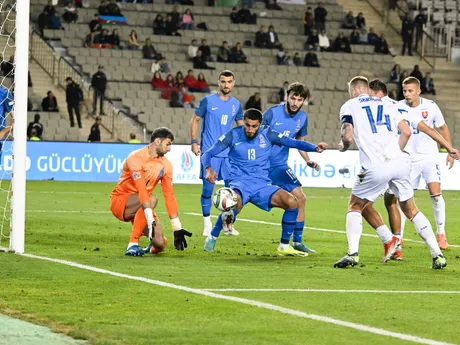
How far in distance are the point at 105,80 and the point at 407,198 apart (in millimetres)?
23374

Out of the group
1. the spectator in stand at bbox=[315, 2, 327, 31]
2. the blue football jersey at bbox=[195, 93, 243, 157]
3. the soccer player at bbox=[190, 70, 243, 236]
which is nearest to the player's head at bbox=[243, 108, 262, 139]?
the soccer player at bbox=[190, 70, 243, 236]

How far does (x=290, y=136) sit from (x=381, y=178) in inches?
103

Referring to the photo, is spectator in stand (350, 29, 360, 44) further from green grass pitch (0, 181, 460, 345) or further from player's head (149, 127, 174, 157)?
player's head (149, 127, 174, 157)

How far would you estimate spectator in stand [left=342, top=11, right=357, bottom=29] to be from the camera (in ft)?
139

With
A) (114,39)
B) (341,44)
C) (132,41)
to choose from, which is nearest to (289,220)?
(114,39)

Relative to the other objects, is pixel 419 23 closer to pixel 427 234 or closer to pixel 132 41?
pixel 132 41

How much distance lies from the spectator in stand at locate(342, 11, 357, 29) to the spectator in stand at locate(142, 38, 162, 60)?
8.83 m

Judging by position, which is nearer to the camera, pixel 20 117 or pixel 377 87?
pixel 377 87

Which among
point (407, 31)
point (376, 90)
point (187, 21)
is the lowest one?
point (376, 90)

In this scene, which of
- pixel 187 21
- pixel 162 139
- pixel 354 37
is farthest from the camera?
pixel 354 37

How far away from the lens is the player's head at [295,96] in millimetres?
13250

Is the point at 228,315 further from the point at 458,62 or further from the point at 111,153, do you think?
the point at 458,62

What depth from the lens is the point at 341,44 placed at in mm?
40969

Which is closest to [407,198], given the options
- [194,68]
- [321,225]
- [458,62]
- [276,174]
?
[276,174]
